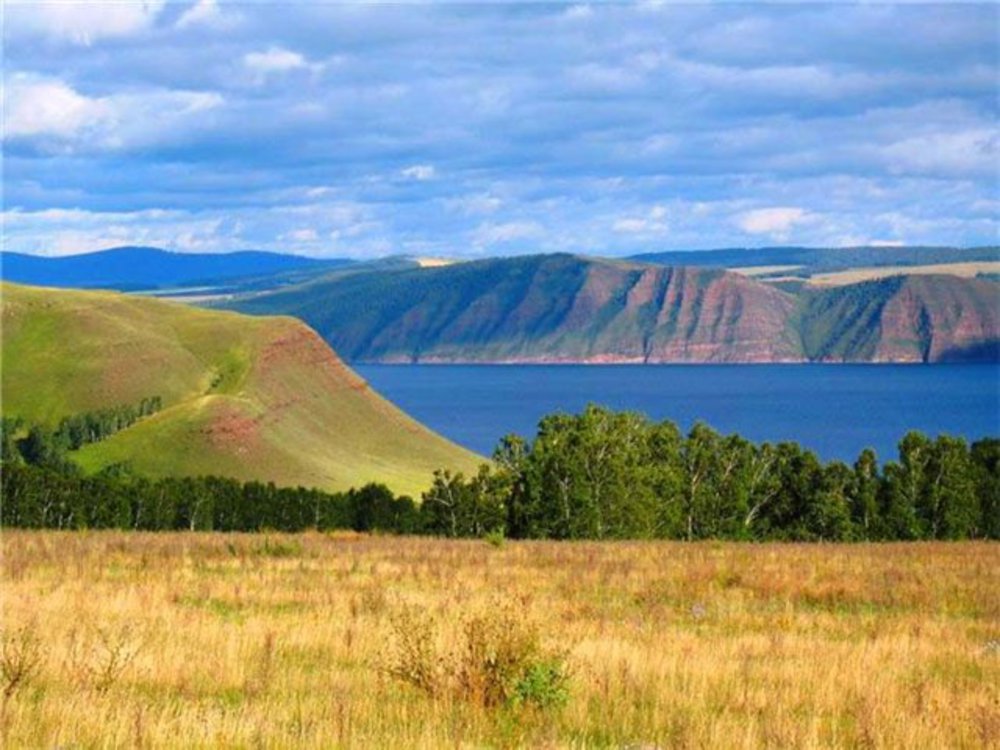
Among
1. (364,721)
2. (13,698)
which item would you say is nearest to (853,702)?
(364,721)

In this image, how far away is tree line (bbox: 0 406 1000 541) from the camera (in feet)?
208

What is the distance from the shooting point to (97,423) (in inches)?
7372

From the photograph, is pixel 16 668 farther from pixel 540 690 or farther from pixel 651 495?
pixel 651 495

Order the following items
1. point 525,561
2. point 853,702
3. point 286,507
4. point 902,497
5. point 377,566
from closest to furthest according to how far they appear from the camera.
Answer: point 853,702 < point 377,566 < point 525,561 < point 902,497 < point 286,507

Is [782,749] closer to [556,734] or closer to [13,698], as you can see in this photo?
[556,734]

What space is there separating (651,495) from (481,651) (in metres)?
51.9

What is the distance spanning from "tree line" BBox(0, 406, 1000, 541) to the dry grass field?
3475 centimetres

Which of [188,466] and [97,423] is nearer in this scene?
[188,466]

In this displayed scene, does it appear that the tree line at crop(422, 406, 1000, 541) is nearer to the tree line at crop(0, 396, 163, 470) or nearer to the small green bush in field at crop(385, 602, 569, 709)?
the small green bush in field at crop(385, 602, 569, 709)

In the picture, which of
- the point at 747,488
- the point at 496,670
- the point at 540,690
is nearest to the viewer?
the point at 540,690

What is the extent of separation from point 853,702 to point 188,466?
166 meters

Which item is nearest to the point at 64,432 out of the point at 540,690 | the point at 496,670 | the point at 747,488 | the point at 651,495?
the point at 747,488

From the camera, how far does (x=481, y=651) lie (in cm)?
1321

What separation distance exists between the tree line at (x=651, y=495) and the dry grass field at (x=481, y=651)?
114 ft
